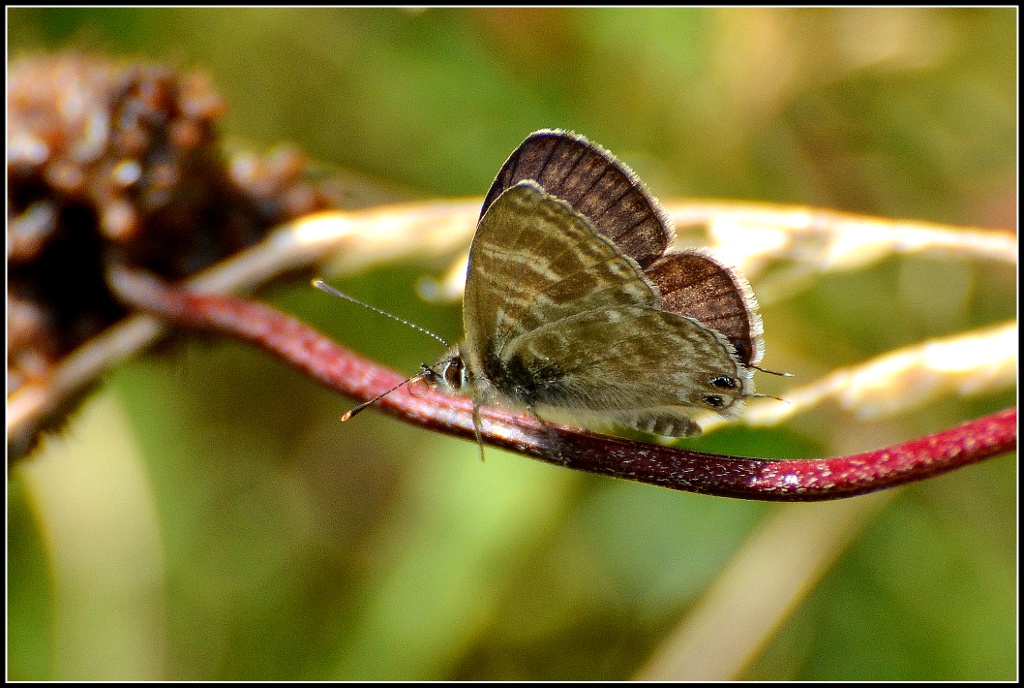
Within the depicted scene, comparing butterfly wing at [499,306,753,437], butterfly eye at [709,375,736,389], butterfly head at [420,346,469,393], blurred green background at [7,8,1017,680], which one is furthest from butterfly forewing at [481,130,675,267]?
blurred green background at [7,8,1017,680]

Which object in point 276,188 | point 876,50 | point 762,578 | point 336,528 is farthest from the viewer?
point 336,528

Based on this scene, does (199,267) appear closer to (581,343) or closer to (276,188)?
(276,188)

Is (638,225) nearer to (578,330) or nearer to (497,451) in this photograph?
(578,330)

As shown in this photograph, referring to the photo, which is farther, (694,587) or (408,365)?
(408,365)

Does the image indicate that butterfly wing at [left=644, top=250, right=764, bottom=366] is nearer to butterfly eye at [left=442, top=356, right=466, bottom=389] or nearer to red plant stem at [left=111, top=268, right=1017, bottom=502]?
red plant stem at [left=111, top=268, right=1017, bottom=502]

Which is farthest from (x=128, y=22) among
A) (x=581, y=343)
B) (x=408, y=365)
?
(x=581, y=343)

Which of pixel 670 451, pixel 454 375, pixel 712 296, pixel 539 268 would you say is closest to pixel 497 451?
pixel 454 375

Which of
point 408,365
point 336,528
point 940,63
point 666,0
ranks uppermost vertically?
point 666,0
